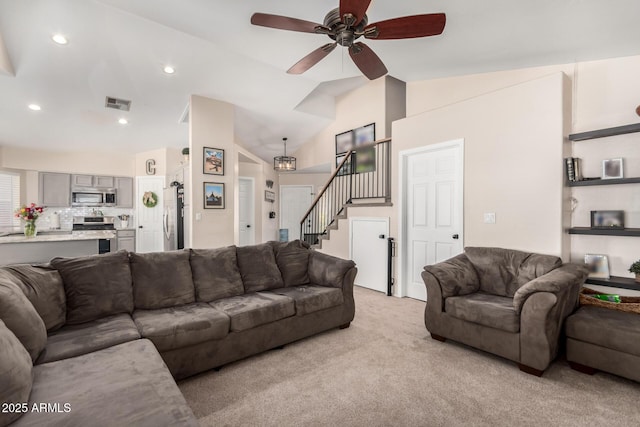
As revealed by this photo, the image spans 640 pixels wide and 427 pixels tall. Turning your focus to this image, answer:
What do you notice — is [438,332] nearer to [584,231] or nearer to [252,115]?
[584,231]

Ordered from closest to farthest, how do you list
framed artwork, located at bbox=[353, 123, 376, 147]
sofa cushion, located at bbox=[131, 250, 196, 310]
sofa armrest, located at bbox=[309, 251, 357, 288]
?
1. sofa cushion, located at bbox=[131, 250, 196, 310]
2. sofa armrest, located at bbox=[309, 251, 357, 288]
3. framed artwork, located at bbox=[353, 123, 376, 147]

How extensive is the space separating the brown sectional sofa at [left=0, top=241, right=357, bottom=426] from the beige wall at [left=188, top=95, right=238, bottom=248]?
187 cm

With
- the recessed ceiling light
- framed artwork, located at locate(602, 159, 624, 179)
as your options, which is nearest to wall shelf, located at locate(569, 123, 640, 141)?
framed artwork, located at locate(602, 159, 624, 179)

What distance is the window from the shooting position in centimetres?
599

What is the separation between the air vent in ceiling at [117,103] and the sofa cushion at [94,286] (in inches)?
135

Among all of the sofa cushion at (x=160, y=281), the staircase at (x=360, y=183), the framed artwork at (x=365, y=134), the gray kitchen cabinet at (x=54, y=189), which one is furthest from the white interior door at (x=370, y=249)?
the gray kitchen cabinet at (x=54, y=189)

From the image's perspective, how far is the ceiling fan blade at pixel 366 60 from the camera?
256 cm

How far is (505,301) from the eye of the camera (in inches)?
107

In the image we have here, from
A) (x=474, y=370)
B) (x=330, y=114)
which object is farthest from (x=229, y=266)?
(x=330, y=114)

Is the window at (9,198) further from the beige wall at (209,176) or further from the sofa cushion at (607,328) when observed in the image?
the sofa cushion at (607,328)

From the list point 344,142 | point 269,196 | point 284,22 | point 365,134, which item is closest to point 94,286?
point 284,22

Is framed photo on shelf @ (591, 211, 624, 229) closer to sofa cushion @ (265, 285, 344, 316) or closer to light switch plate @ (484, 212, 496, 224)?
light switch plate @ (484, 212, 496, 224)

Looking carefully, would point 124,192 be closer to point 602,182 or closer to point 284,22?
point 284,22

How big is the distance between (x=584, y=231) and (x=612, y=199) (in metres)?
0.39
